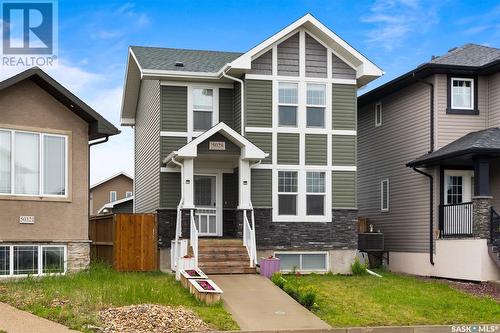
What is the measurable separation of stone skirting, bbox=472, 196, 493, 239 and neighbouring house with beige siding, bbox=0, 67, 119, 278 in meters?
10.8

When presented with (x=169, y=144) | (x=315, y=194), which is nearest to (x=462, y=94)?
(x=315, y=194)

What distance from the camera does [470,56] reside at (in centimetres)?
2428

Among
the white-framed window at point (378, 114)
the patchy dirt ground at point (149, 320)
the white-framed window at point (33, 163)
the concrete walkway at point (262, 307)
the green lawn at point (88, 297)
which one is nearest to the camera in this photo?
the patchy dirt ground at point (149, 320)

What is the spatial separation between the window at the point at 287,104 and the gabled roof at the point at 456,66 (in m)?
4.13

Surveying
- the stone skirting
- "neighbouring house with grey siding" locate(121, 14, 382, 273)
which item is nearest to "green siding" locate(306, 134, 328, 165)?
"neighbouring house with grey siding" locate(121, 14, 382, 273)

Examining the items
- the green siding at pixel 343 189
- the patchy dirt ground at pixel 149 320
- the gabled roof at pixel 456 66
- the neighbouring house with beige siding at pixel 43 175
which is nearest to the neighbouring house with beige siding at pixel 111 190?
the gabled roof at pixel 456 66

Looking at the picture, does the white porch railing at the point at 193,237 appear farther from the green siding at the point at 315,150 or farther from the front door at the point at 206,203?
the green siding at the point at 315,150

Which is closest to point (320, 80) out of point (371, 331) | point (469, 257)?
point (469, 257)

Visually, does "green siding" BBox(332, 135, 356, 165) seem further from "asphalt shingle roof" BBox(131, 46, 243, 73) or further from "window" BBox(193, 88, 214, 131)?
"asphalt shingle roof" BBox(131, 46, 243, 73)

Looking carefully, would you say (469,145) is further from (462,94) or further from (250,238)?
(250,238)

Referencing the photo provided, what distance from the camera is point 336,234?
73.6 ft

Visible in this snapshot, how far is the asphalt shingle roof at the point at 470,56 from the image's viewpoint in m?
23.2

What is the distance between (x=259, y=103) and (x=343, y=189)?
3941 mm

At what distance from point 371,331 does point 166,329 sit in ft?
13.2
